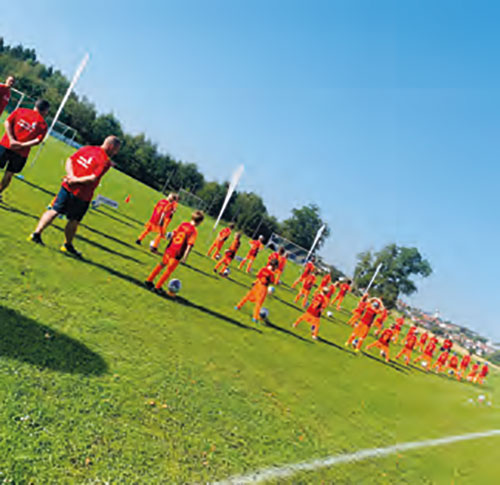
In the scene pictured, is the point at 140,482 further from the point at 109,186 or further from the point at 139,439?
the point at 109,186

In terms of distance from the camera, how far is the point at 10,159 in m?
8.84

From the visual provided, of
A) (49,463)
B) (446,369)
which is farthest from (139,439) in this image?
(446,369)

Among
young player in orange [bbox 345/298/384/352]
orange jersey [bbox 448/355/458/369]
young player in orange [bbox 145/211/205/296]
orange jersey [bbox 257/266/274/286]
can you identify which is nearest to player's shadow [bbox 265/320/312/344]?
orange jersey [bbox 257/266/274/286]

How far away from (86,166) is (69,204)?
737mm

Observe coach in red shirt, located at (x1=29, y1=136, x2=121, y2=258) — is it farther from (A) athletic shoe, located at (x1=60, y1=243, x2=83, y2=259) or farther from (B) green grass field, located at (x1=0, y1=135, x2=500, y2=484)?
(B) green grass field, located at (x1=0, y1=135, x2=500, y2=484)

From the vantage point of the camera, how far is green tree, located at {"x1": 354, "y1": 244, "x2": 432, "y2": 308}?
104 meters

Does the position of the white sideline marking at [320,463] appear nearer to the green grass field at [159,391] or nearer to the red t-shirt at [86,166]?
the green grass field at [159,391]

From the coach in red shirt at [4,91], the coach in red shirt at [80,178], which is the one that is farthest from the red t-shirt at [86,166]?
the coach in red shirt at [4,91]

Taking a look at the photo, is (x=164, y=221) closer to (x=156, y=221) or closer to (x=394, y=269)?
(x=156, y=221)

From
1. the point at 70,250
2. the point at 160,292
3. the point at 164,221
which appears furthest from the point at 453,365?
the point at 70,250

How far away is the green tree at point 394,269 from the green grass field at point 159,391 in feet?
312

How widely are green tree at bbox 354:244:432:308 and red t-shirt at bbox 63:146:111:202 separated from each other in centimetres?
9985

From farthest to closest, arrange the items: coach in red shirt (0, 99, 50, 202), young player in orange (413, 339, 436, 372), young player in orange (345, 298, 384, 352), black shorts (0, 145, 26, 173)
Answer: young player in orange (413, 339, 436, 372)
young player in orange (345, 298, 384, 352)
black shorts (0, 145, 26, 173)
coach in red shirt (0, 99, 50, 202)

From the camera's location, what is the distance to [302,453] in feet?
16.9
